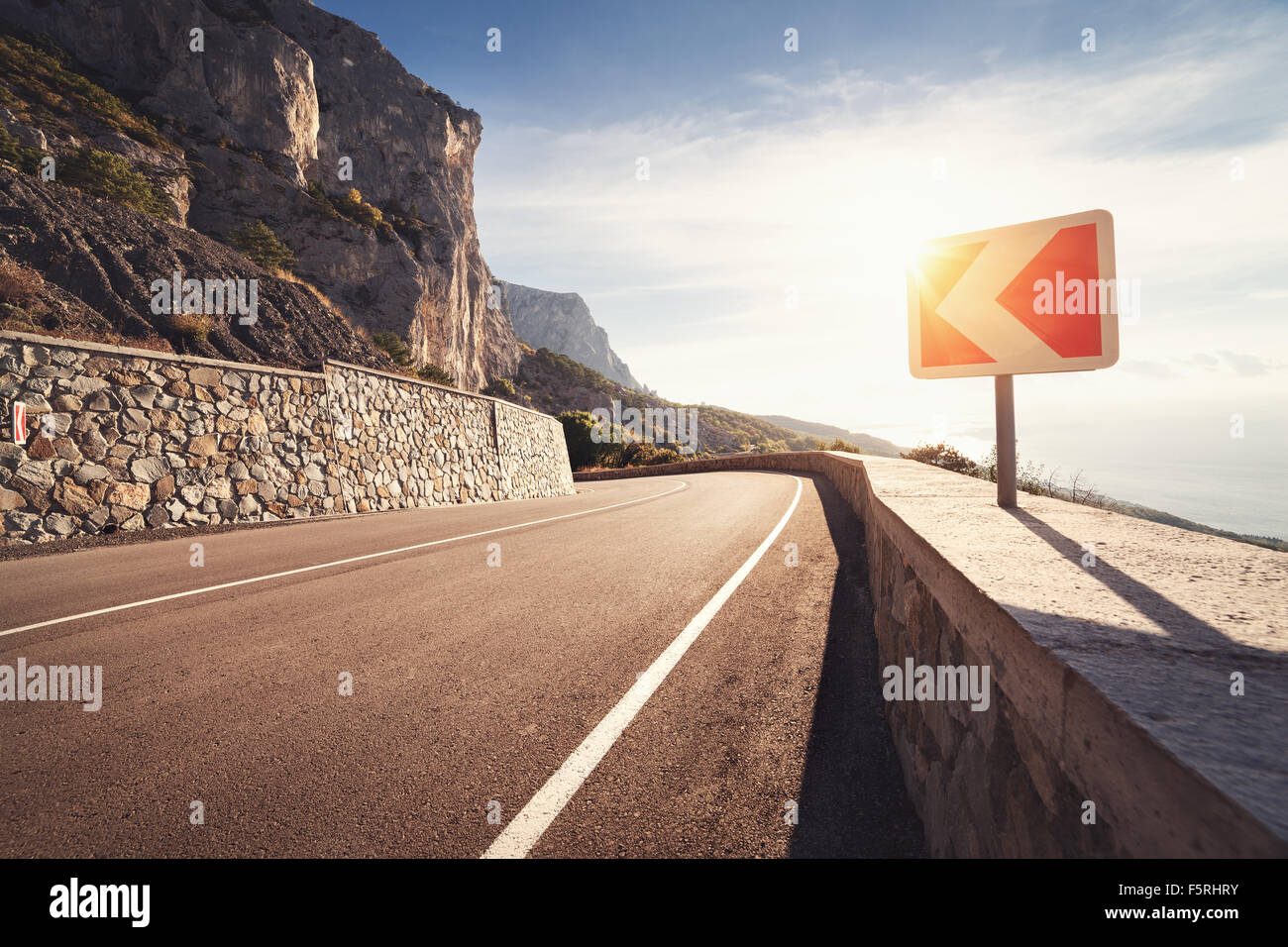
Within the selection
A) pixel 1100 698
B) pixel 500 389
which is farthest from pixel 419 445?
pixel 500 389

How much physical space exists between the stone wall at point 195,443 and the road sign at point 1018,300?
11.2 m

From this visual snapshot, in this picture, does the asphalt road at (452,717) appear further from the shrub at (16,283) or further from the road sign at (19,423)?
the shrub at (16,283)

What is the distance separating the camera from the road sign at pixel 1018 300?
10.8ft

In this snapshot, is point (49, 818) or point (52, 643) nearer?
point (49, 818)

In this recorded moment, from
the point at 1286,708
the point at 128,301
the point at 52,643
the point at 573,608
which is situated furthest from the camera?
the point at 128,301

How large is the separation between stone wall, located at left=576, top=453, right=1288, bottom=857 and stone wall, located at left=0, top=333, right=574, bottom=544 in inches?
436

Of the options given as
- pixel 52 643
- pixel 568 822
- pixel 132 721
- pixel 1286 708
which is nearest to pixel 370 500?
pixel 52 643

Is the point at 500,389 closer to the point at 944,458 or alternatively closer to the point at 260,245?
the point at 260,245

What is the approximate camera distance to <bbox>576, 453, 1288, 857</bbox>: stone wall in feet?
2.85

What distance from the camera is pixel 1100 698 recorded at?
Answer: 105 centimetres

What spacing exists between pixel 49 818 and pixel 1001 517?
4.69m

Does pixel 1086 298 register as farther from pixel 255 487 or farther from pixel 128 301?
pixel 128 301

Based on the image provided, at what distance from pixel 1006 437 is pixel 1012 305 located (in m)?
0.88

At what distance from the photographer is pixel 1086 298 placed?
331 cm
